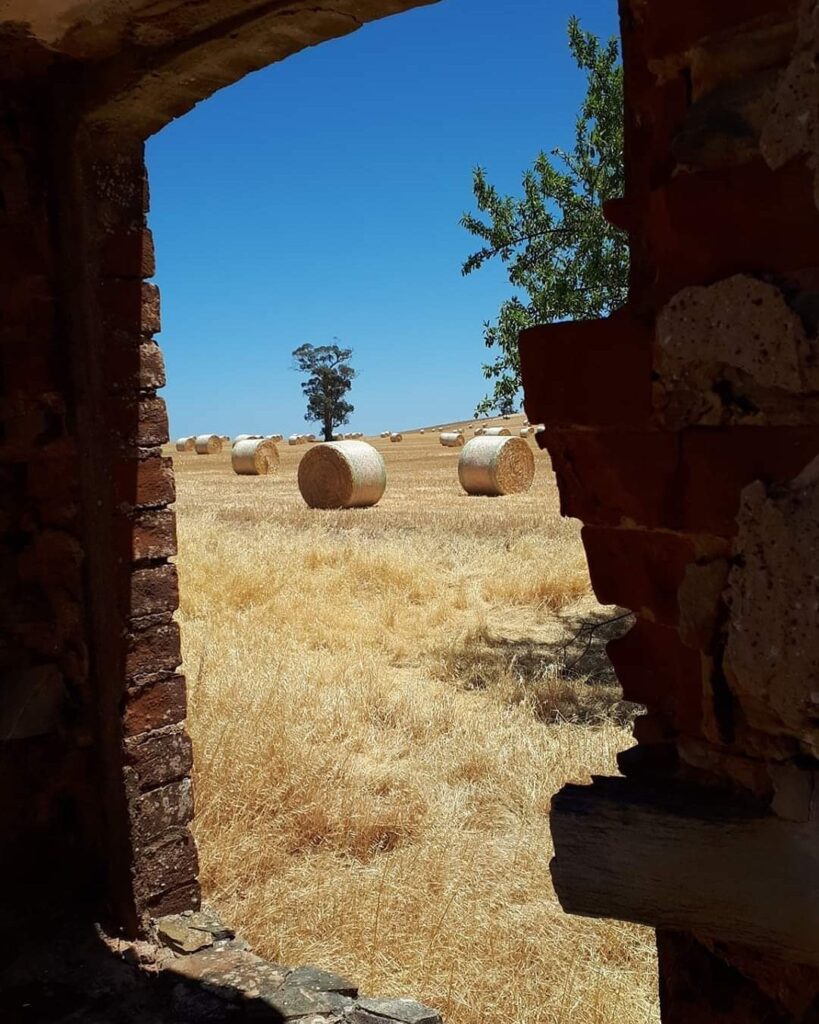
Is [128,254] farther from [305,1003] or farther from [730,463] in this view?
[730,463]

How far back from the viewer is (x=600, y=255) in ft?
24.8

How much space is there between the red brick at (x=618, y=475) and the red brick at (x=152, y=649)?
2337 millimetres

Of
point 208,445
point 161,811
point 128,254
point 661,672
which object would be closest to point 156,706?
point 161,811

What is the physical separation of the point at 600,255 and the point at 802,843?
6.85 m

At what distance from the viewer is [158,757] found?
350cm

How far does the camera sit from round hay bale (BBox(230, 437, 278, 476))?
81.1 feet

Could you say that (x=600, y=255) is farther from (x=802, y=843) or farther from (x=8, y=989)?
(x=802, y=843)

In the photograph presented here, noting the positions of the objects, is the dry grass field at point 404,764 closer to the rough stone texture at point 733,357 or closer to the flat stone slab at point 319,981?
the flat stone slab at point 319,981

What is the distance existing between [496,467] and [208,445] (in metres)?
22.2

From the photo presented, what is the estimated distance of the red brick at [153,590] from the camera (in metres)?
3.44

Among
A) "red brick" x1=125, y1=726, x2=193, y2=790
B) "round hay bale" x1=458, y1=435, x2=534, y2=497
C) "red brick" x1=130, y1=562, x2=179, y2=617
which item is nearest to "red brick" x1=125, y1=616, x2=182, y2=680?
"red brick" x1=130, y1=562, x2=179, y2=617

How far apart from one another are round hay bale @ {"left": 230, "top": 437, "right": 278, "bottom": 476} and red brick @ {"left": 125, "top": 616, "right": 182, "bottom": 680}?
21.4m

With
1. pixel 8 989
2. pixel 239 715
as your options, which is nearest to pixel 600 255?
pixel 239 715

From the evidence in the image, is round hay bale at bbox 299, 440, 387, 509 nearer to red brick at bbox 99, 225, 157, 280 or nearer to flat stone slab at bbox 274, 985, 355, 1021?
red brick at bbox 99, 225, 157, 280
